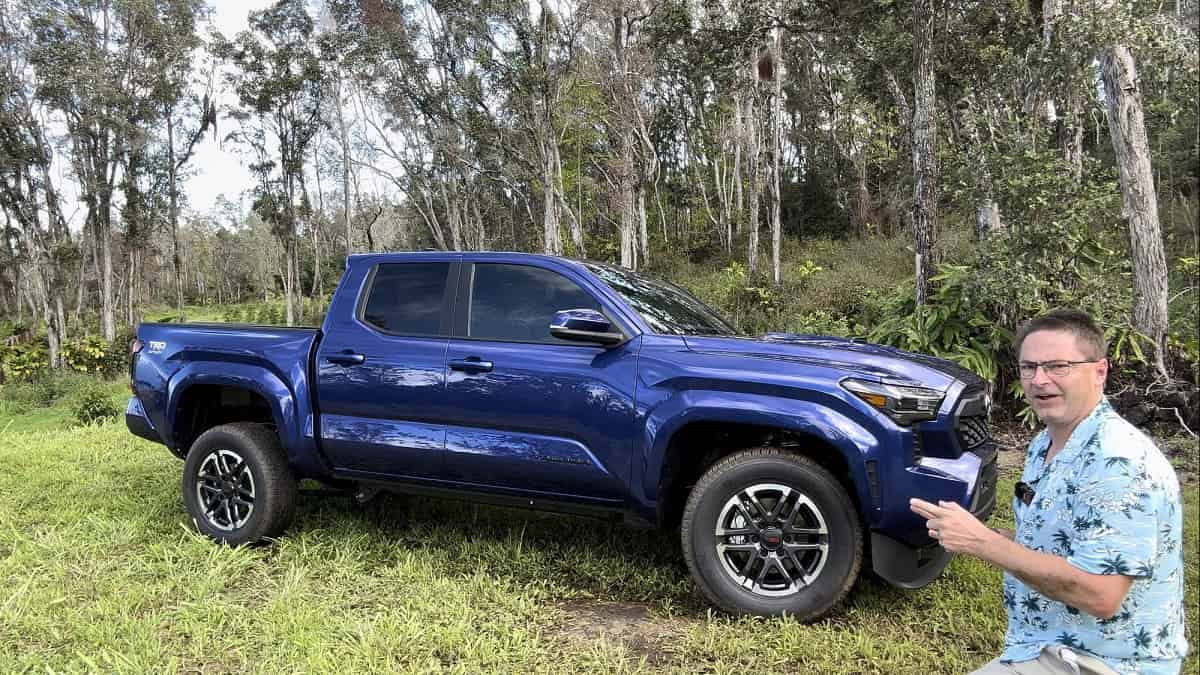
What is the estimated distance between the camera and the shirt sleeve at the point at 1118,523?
1559 millimetres

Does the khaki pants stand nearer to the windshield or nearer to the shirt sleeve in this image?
the shirt sleeve

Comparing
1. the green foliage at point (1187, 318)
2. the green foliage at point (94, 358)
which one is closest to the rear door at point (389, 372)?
the green foliage at point (1187, 318)

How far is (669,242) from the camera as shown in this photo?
34438mm

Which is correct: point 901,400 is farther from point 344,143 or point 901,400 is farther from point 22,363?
point 344,143

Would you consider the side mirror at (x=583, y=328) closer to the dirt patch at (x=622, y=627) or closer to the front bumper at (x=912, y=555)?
the dirt patch at (x=622, y=627)

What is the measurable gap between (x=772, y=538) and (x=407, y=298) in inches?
93.7

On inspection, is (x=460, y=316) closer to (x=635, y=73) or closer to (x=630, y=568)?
(x=630, y=568)

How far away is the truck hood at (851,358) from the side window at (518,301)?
0.71m

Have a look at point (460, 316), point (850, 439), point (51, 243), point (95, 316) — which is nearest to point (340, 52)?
point (51, 243)

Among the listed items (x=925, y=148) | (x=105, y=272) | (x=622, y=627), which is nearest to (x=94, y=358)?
(x=105, y=272)

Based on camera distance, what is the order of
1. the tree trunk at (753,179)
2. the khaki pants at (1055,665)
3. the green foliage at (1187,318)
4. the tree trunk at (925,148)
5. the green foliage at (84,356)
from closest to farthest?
the khaki pants at (1055,665) < the green foliage at (1187,318) < the tree trunk at (925,148) < the green foliage at (84,356) < the tree trunk at (753,179)

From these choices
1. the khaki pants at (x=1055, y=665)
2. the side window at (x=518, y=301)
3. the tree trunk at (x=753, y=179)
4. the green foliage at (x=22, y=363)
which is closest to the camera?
the khaki pants at (x=1055, y=665)

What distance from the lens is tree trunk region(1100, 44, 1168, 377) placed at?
24.4 feet

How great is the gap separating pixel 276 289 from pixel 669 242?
3080 centimetres
